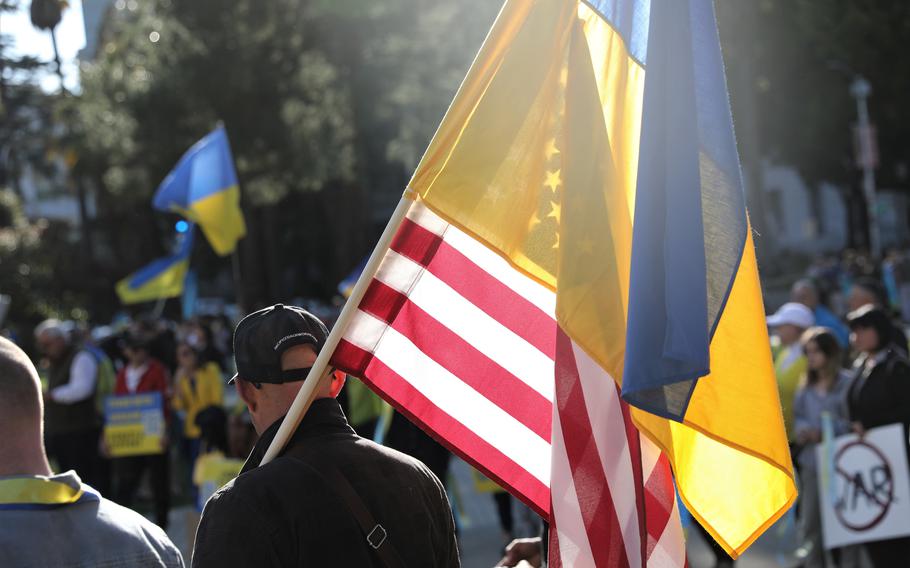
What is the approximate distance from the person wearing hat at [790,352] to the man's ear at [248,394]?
631cm

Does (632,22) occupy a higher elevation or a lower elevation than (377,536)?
higher

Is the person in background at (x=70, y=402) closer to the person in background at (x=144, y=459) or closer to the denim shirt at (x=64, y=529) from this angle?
the person in background at (x=144, y=459)

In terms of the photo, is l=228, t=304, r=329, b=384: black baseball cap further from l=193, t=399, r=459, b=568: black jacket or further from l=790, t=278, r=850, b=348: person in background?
l=790, t=278, r=850, b=348: person in background

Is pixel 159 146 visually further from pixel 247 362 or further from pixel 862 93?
Answer: pixel 247 362

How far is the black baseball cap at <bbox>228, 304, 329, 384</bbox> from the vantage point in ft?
10.2

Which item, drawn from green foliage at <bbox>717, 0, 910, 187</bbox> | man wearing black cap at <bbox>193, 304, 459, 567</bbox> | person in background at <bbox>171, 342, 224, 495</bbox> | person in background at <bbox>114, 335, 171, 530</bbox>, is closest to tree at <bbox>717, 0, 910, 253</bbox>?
green foliage at <bbox>717, 0, 910, 187</bbox>

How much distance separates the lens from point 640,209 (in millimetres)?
3062

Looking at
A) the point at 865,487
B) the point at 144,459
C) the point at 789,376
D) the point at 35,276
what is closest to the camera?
the point at 865,487

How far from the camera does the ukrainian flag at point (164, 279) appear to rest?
46.6 feet

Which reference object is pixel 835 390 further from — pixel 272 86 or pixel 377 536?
pixel 272 86

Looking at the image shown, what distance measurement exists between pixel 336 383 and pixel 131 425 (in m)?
8.48

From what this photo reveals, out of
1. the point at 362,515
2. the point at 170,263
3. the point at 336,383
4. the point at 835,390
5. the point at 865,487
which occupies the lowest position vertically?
the point at 865,487

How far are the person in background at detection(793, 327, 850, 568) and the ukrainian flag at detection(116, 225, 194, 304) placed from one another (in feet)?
25.8

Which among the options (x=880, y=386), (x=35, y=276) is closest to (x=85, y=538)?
(x=880, y=386)
